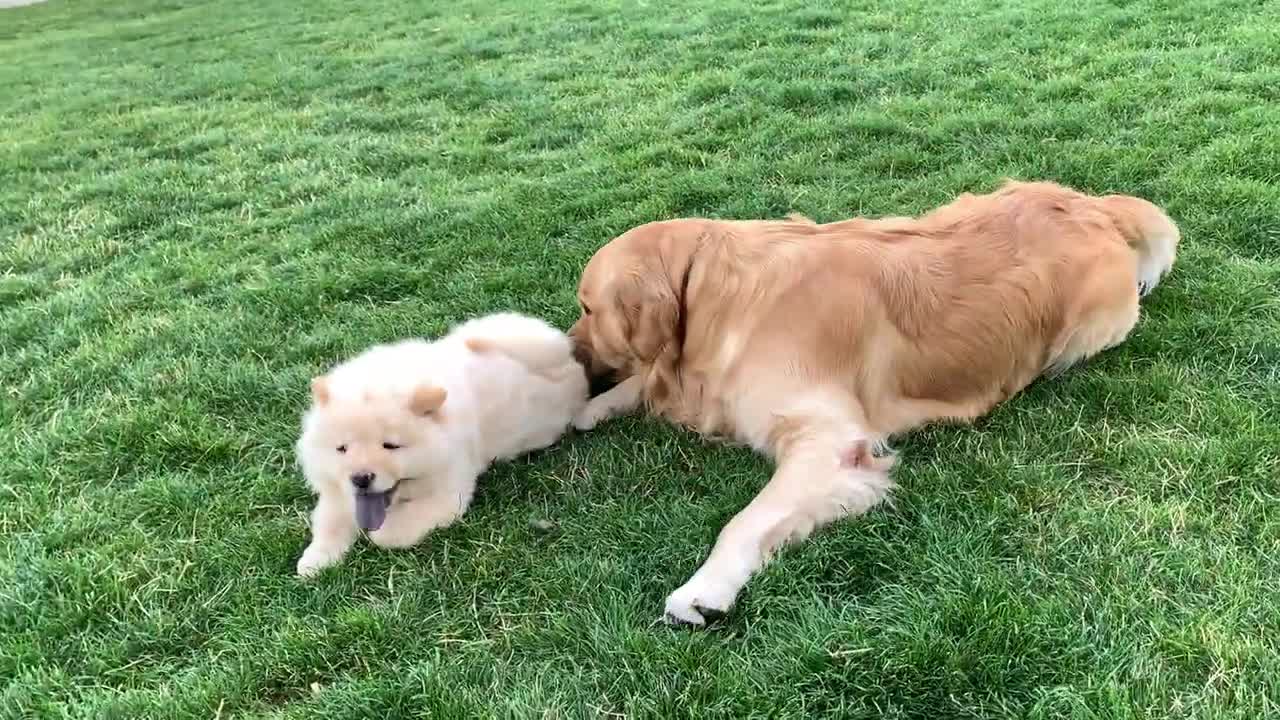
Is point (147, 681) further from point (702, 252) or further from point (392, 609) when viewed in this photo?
point (702, 252)

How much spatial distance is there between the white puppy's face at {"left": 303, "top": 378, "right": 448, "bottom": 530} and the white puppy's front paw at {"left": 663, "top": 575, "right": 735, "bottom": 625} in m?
0.85

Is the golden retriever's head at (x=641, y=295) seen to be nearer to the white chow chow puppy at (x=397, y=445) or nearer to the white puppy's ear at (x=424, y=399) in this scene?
the white chow chow puppy at (x=397, y=445)

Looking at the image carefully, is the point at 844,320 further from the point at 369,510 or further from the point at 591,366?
the point at 369,510

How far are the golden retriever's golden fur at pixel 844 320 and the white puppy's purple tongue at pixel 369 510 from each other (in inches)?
31.7

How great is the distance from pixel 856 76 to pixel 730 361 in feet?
14.3

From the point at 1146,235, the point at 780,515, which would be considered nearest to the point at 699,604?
the point at 780,515

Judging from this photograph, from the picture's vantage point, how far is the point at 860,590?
7.59 feet

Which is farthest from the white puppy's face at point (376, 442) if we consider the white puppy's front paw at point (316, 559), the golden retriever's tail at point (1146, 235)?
the golden retriever's tail at point (1146, 235)

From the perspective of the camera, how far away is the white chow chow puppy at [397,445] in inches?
103

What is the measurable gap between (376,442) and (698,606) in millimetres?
1024

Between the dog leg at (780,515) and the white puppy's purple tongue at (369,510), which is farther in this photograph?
the white puppy's purple tongue at (369,510)

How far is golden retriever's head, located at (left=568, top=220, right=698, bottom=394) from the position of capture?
10.0 feet

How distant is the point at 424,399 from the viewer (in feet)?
8.75

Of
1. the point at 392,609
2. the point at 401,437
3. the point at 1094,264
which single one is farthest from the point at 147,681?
the point at 1094,264
